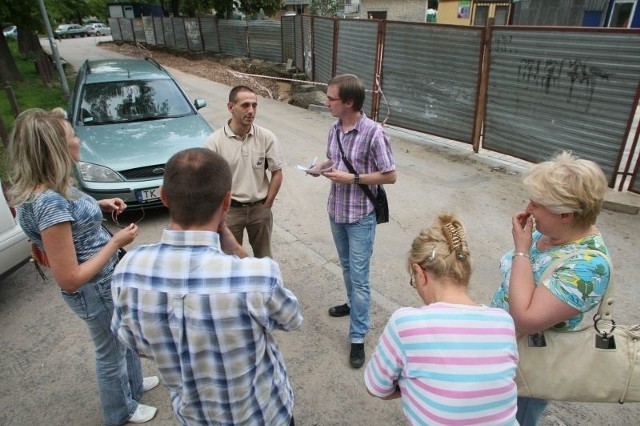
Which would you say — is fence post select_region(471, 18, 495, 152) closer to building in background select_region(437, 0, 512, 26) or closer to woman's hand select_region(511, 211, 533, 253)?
woman's hand select_region(511, 211, 533, 253)

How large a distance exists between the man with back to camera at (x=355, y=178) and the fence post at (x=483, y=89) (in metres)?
5.05

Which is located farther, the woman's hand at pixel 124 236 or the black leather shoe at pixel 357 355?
the black leather shoe at pixel 357 355

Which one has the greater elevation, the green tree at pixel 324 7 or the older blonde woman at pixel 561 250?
the green tree at pixel 324 7

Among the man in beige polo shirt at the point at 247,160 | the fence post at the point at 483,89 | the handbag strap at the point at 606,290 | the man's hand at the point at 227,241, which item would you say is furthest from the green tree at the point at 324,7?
the handbag strap at the point at 606,290

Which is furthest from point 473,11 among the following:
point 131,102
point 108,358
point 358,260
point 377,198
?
point 108,358

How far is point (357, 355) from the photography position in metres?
3.10

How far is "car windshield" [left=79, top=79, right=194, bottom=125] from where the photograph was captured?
6.01 metres

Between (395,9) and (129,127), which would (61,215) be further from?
(395,9)

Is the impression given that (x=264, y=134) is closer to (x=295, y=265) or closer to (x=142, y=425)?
(x=295, y=265)

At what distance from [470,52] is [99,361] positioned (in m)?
7.17

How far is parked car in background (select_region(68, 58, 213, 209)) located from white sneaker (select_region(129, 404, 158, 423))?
9.58 feet

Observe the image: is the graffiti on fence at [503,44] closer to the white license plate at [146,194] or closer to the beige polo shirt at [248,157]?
the beige polo shirt at [248,157]

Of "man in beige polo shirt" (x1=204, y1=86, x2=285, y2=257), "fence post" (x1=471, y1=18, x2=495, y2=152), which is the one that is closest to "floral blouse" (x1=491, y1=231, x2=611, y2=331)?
"man in beige polo shirt" (x1=204, y1=86, x2=285, y2=257)

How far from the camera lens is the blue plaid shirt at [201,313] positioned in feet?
4.32
